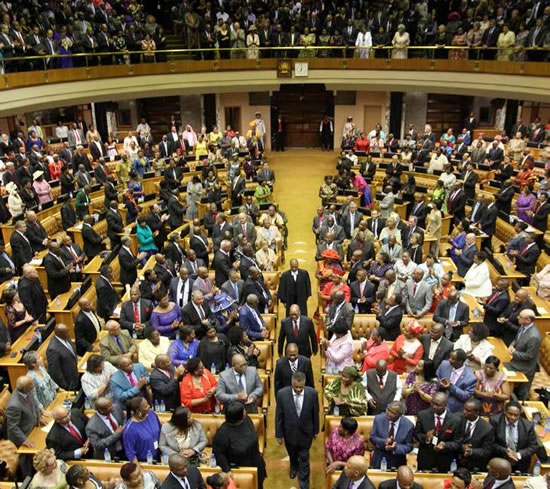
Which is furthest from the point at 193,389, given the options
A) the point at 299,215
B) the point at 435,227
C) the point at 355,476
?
the point at 299,215

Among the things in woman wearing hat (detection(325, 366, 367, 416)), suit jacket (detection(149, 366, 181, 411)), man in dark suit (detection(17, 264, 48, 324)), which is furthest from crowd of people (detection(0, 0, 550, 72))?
woman wearing hat (detection(325, 366, 367, 416))

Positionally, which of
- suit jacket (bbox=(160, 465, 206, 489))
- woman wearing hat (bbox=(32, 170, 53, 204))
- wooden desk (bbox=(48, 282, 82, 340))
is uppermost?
woman wearing hat (bbox=(32, 170, 53, 204))

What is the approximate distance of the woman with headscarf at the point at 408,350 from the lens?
686cm

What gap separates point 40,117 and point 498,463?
20663mm

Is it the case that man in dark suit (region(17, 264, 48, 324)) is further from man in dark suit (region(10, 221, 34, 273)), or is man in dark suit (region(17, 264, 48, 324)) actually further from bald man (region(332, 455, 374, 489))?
bald man (region(332, 455, 374, 489))

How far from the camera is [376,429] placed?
223 inches

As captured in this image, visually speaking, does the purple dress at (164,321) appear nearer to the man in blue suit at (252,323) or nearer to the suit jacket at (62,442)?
the man in blue suit at (252,323)

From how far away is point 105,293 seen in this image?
28.2 ft

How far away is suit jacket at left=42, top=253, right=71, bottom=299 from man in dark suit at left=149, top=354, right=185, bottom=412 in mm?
3884

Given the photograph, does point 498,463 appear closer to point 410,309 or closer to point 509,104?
point 410,309

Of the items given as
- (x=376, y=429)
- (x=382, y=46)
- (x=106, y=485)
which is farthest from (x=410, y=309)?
(x=382, y=46)

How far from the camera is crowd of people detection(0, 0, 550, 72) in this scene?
17375 millimetres

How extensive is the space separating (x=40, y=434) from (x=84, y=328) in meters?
1.85

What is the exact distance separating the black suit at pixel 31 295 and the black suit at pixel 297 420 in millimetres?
4515
